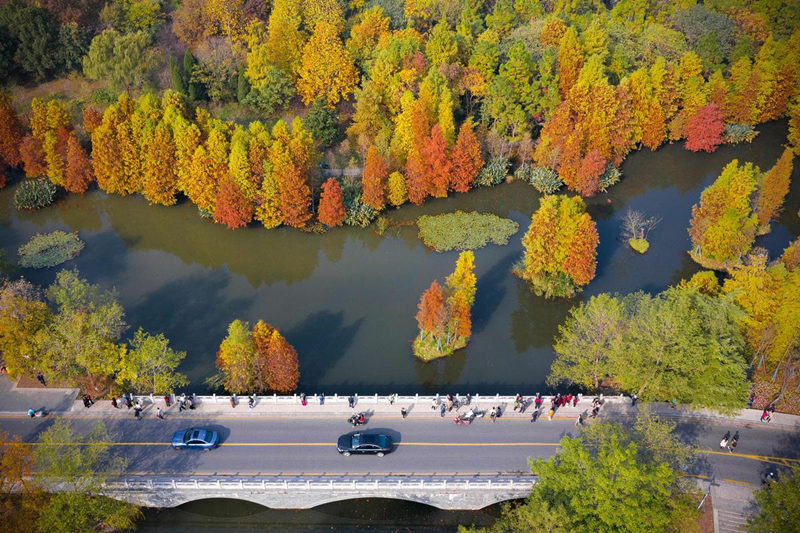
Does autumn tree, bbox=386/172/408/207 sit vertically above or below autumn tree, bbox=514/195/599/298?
above

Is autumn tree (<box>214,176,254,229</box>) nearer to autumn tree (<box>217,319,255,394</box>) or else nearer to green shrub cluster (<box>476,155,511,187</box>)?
autumn tree (<box>217,319,255,394</box>)

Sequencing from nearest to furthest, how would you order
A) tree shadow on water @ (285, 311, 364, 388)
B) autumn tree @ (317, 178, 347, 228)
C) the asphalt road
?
1. the asphalt road
2. tree shadow on water @ (285, 311, 364, 388)
3. autumn tree @ (317, 178, 347, 228)

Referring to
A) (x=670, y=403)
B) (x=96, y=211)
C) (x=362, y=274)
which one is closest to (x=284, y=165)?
(x=362, y=274)

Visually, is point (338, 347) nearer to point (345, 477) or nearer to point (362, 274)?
point (362, 274)

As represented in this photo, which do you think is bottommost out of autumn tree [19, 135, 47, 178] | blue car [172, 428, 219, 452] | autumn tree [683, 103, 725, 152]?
blue car [172, 428, 219, 452]

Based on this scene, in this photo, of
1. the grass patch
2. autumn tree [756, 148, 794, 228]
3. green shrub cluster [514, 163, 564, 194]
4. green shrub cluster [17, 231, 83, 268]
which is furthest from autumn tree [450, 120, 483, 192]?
green shrub cluster [17, 231, 83, 268]

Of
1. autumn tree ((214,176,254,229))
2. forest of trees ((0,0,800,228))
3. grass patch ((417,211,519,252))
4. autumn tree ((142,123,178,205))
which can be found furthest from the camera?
forest of trees ((0,0,800,228))

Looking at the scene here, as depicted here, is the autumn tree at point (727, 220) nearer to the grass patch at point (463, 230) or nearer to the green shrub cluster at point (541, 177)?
the green shrub cluster at point (541, 177)
